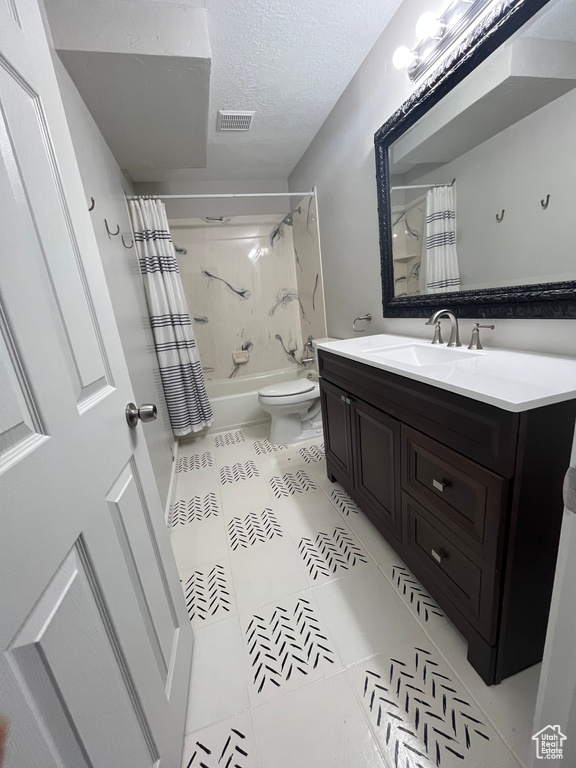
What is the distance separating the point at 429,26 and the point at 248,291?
2.23 metres

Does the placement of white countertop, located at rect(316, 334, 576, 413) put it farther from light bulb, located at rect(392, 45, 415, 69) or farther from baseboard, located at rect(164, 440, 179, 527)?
baseboard, located at rect(164, 440, 179, 527)

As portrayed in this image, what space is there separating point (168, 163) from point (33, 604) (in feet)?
8.09

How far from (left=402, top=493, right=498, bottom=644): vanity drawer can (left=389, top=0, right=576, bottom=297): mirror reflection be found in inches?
34.8

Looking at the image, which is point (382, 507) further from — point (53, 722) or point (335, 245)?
point (335, 245)

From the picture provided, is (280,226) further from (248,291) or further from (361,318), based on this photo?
(361,318)

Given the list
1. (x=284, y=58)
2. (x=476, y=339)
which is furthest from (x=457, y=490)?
(x=284, y=58)

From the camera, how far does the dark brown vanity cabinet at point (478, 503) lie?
0.71 metres

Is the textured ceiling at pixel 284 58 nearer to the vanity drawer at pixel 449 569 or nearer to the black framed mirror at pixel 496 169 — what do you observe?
the black framed mirror at pixel 496 169

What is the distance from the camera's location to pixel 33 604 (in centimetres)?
37

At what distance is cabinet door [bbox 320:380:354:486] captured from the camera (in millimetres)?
1525

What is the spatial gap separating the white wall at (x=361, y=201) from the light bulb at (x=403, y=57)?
0.10 meters

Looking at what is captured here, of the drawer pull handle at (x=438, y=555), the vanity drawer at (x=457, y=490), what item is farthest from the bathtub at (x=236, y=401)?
the drawer pull handle at (x=438, y=555)

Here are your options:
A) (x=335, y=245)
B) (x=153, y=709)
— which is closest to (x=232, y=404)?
(x=335, y=245)

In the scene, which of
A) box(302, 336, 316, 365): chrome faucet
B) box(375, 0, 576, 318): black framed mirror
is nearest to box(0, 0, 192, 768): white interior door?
box(375, 0, 576, 318): black framed mirror
